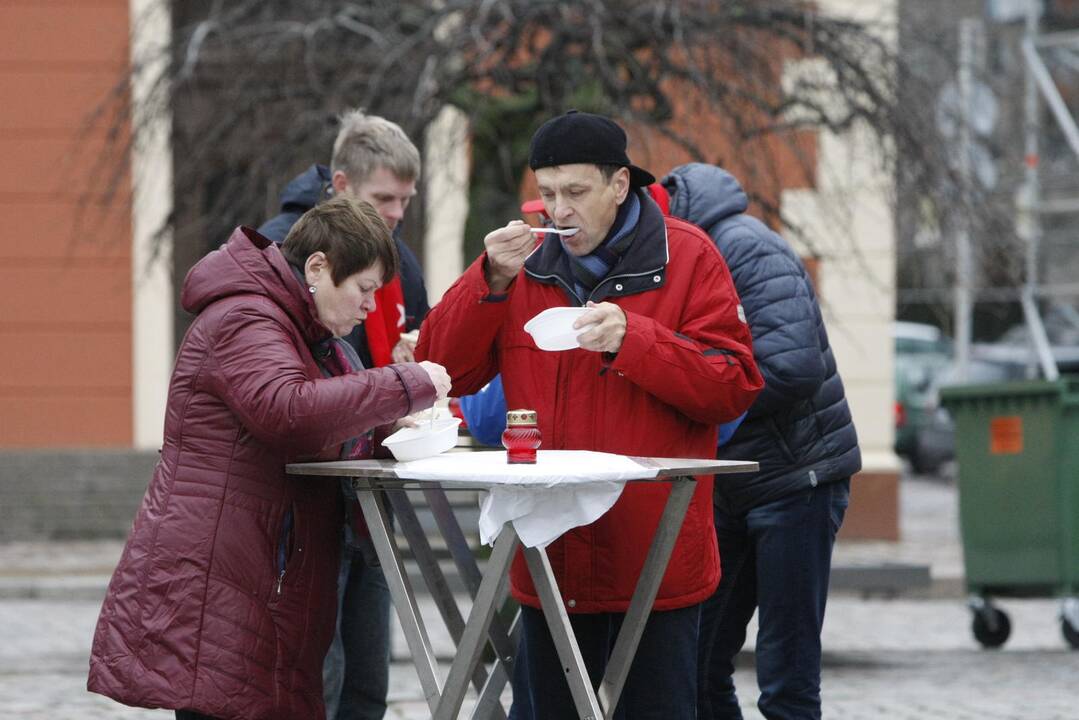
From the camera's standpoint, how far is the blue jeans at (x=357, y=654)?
4.50 metres

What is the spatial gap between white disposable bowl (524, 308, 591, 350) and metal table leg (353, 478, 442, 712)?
0.46 m

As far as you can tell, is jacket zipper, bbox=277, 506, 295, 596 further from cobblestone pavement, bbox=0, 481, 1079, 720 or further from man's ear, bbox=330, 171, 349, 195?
cobblestone pavement, bbox=0, 481, 1079, 720

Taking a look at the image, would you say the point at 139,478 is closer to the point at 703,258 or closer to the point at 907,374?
the point at 703,258

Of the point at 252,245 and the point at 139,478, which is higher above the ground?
the point at 252,245

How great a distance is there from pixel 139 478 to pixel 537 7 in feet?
17.7

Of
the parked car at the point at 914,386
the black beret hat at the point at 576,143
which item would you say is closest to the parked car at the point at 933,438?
the parked car at the point at 914,386

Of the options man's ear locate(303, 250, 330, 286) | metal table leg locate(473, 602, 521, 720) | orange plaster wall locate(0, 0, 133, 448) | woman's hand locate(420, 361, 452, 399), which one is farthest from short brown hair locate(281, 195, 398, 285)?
orange plaster wall locate(0, 0, 133, 448)

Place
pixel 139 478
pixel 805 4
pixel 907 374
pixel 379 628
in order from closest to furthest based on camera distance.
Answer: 1. pixel 379 628
2. pixel 805 4
3. pixel 139 478
4. pixel 907 374

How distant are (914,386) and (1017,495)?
538 inches

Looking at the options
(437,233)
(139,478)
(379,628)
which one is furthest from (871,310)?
(379,628)

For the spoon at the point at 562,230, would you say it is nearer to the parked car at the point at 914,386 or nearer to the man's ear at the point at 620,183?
the man's ear at the point at 620,183

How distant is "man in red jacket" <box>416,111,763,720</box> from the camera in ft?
12.0

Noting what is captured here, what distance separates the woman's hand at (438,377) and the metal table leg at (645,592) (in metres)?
0.50

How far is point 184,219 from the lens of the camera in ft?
37.7
